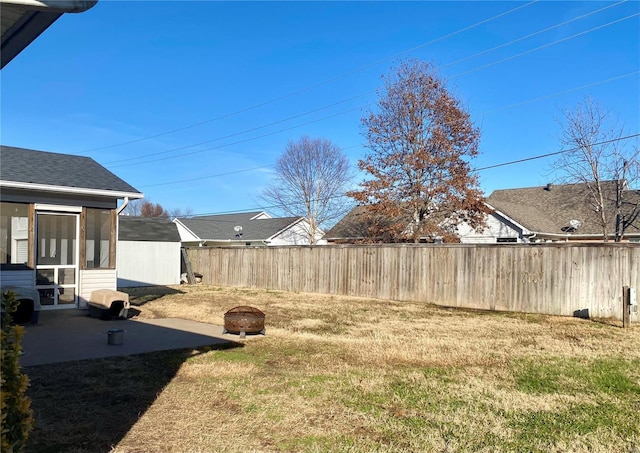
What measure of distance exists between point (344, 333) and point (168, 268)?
16125 millimetres

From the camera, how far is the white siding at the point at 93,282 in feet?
37.5

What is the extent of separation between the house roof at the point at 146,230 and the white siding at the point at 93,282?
1169 cm

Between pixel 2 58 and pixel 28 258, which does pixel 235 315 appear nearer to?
pixel 28 258

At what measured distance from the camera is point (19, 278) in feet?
34.0

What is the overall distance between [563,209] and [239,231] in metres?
20.5

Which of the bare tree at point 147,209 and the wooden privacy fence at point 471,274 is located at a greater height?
the bare tree at point 147,209

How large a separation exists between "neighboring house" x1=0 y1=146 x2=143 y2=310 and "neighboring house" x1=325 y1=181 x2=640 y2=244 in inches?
633

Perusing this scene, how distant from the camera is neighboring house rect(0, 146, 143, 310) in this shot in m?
10.4

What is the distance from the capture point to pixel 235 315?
8992mm

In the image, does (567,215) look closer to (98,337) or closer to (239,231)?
(239,231)

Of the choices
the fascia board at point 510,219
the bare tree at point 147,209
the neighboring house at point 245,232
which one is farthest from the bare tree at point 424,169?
the bare tree at point 147,209

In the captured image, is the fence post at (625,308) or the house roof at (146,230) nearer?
the fence post at (625,308)

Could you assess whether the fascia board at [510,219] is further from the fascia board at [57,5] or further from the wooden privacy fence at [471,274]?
the fascia board at [57,5]

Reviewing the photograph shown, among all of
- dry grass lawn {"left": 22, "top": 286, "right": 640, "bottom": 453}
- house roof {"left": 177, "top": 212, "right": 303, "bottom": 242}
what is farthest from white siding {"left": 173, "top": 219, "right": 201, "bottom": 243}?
dry grass lawn {"left": 22, "top": 286, "right": 640, "bottom": 453}
